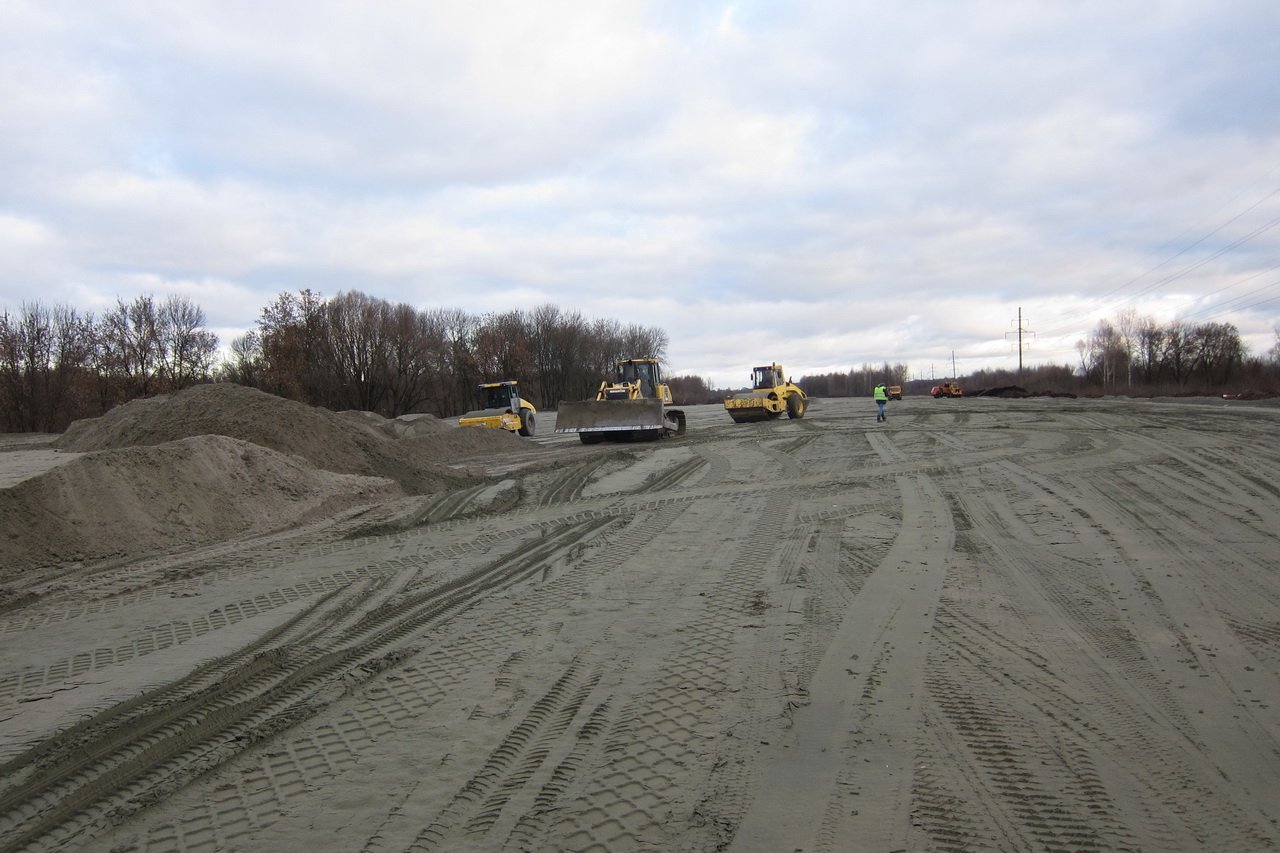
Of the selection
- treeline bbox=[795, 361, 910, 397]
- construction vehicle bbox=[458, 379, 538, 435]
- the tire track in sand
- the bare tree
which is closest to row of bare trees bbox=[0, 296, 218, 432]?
the bare tree

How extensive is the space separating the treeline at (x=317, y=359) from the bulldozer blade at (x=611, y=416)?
3348 centimetres

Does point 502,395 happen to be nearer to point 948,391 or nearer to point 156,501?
point 156,501

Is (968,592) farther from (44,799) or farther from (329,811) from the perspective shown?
(44,799)

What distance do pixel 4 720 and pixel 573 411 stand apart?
18.2 m

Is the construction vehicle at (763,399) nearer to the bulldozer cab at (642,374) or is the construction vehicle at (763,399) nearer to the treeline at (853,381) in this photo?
the bulldozer cab at (642,374)

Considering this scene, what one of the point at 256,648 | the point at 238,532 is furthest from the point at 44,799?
the point at 238,532

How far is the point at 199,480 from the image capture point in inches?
388

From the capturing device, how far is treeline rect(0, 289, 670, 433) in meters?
39.8

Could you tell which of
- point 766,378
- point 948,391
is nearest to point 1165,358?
point 948,391

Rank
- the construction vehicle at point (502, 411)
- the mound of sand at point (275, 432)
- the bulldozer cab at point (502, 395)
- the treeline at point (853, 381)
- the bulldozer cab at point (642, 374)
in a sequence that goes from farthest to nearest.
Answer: the treeline at point (853, 381)
the bulldozer cab at point (502, 395)
the construction vehicle at point (502, 411)
the bulldozer cab at point (642, 374)
the mound of sand at point (275, 432)

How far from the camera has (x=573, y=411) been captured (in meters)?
21.8

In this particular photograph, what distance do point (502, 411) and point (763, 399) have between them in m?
10.4

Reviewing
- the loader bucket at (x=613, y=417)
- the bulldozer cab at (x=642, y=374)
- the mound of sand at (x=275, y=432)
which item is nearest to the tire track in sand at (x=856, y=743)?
the mound of sand at (x=275, y=432)

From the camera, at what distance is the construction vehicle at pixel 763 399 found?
2825cm
